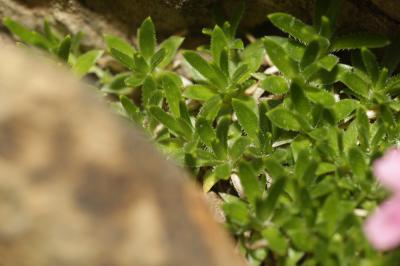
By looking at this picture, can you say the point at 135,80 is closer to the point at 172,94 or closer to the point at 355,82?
the point at 172,94

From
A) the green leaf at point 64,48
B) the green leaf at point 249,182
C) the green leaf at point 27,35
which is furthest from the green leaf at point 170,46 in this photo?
the green leaf at point 249,182

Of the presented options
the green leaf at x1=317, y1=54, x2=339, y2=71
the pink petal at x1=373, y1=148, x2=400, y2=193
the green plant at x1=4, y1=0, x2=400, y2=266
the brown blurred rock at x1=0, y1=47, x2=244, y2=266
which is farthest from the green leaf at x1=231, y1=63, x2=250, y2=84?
the brown blurred rock at x1=0, y1=47, x2=244, y2=266

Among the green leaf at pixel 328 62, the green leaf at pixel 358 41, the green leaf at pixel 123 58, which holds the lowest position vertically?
the green leaf at pixel 123 58

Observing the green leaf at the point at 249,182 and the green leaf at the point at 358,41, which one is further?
the green leaf at the point at 358,41

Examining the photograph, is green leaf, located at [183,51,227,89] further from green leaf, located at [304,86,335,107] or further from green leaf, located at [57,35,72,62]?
green leaf, located at [57,35,72,62]

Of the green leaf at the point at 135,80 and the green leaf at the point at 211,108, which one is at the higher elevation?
the green leaf at the point at 211,108

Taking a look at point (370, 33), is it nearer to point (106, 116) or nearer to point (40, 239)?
point (106, 116)

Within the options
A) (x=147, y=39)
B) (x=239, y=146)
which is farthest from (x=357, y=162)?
(x=147, y=39)

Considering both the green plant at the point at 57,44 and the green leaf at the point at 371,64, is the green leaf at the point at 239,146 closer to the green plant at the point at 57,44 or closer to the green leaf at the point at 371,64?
the green leaf at the point at 371,64
